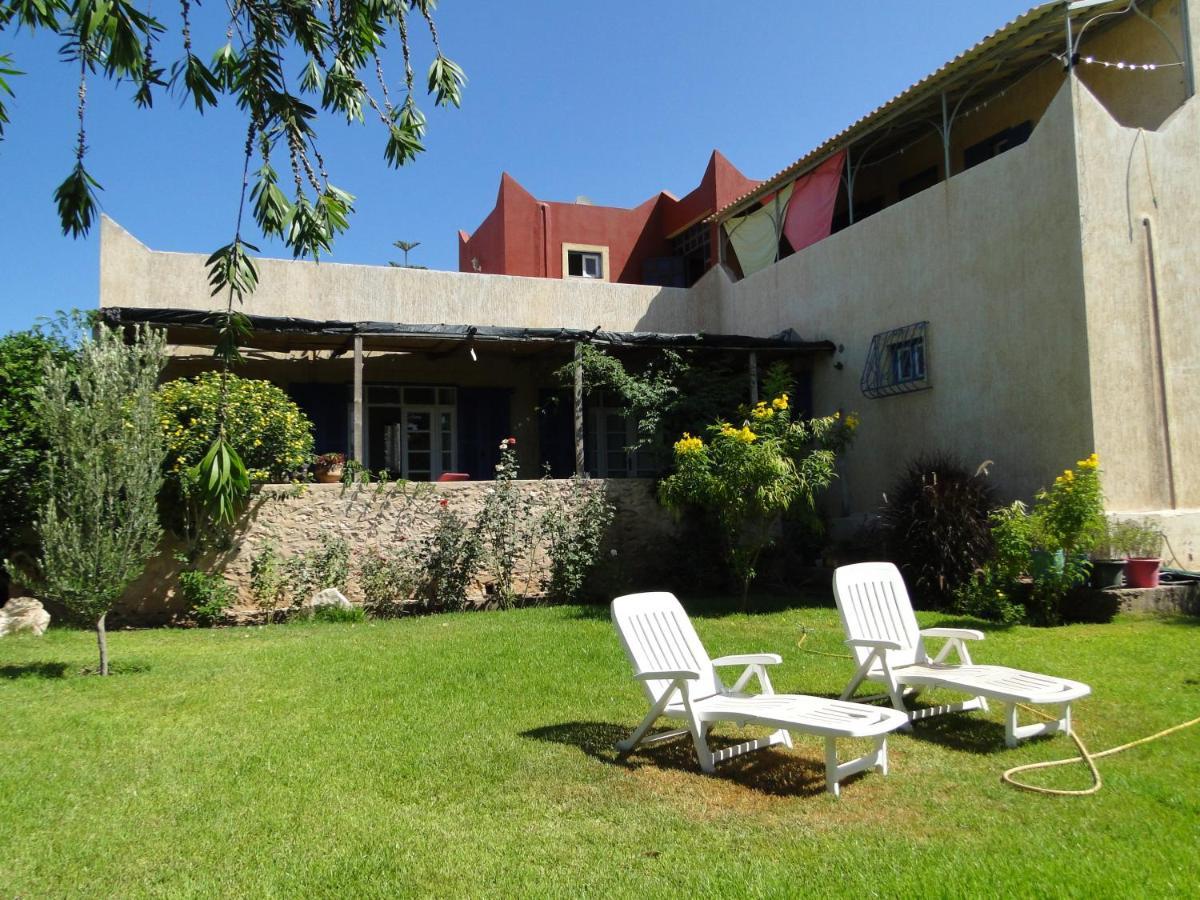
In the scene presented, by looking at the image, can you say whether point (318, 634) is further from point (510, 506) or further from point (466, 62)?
point (466, 62)

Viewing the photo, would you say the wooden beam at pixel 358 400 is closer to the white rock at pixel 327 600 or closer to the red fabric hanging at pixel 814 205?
the white rock at pixel 327 600

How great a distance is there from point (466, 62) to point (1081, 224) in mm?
8155

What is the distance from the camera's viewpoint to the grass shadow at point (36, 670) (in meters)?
7.38

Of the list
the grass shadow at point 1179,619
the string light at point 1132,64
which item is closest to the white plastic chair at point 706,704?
the grass shadow at point 1179,619

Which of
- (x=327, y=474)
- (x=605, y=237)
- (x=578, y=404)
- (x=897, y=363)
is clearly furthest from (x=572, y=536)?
(x=605, y=237)

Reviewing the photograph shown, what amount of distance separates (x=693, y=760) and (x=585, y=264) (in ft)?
57.8

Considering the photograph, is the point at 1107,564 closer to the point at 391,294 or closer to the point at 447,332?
the point at 447,332

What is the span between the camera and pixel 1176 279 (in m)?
10.6

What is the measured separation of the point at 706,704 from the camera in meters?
4.96

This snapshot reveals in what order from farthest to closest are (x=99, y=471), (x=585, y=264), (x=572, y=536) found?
(x=585, y=264)
(x=572, y=536)
(x=99, y=471)

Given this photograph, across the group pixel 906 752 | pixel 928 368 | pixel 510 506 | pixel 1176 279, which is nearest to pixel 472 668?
pixel 906 752

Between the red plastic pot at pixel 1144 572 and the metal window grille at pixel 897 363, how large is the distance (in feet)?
12.0

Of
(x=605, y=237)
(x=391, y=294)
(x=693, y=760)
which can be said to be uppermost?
(x=605, y=237)

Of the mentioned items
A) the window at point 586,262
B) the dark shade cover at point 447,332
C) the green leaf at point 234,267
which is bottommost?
the green leaf at point 234,267
